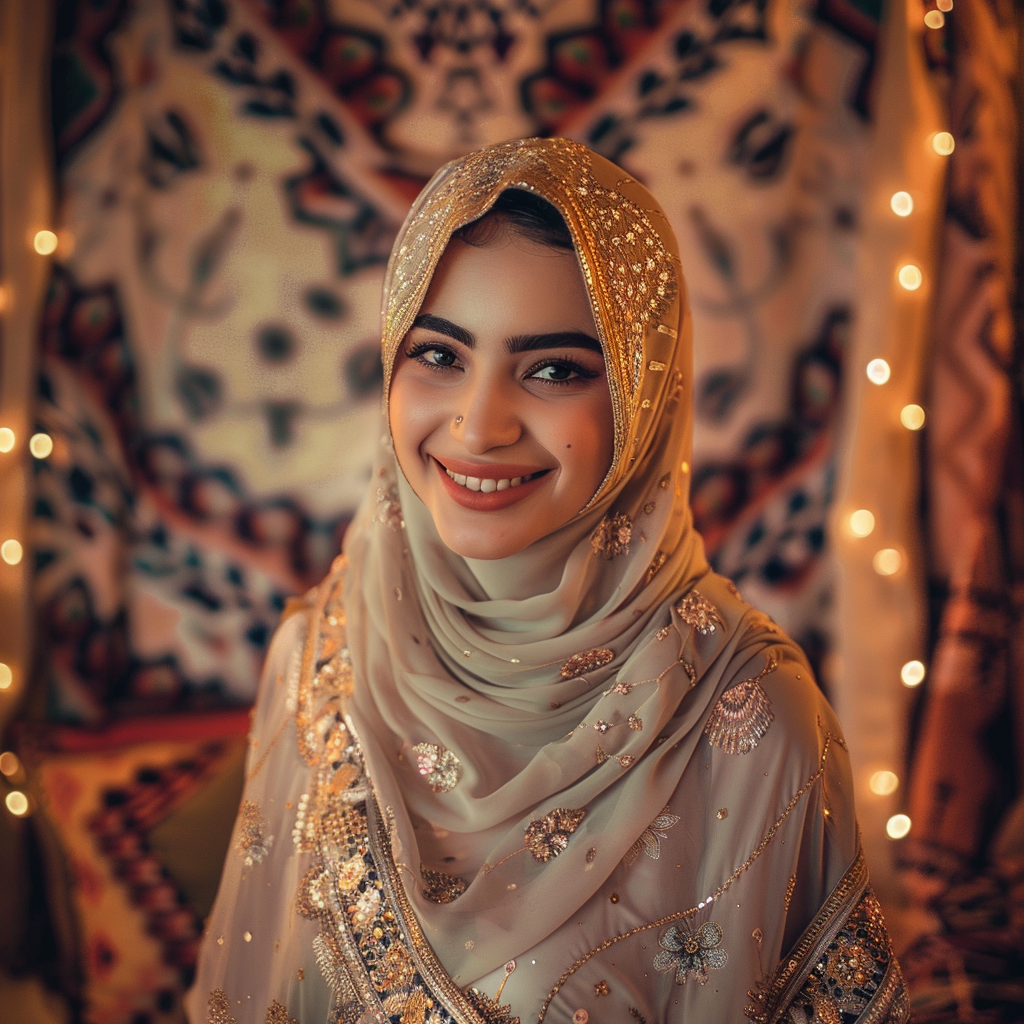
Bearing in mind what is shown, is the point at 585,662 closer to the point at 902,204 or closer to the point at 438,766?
the point at 438,766

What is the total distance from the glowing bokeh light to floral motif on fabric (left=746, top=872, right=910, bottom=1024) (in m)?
0.95

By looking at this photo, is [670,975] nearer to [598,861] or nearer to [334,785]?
[598,861]

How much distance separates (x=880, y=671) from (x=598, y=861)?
3.57 ft

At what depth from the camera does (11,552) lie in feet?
5.45

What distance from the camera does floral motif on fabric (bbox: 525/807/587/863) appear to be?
85cm

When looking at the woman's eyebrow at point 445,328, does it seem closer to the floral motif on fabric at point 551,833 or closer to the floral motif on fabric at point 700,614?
the floral motif on fabric at point 700,614

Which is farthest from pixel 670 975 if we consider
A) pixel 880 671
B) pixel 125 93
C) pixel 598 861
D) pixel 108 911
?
pixel 125 93

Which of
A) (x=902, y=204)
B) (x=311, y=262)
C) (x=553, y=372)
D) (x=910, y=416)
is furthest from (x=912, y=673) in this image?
(x=311, y=262)

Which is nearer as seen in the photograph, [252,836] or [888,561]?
[252,836]

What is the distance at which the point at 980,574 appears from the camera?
5.55ft

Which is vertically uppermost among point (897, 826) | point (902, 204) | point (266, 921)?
point (902, 204)

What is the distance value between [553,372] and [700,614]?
0.28 metres

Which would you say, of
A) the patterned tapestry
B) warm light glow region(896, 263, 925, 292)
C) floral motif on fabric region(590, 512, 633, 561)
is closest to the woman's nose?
floral motif on fabric region(590, 512, 633, 561)

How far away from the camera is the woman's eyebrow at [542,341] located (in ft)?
2.61
